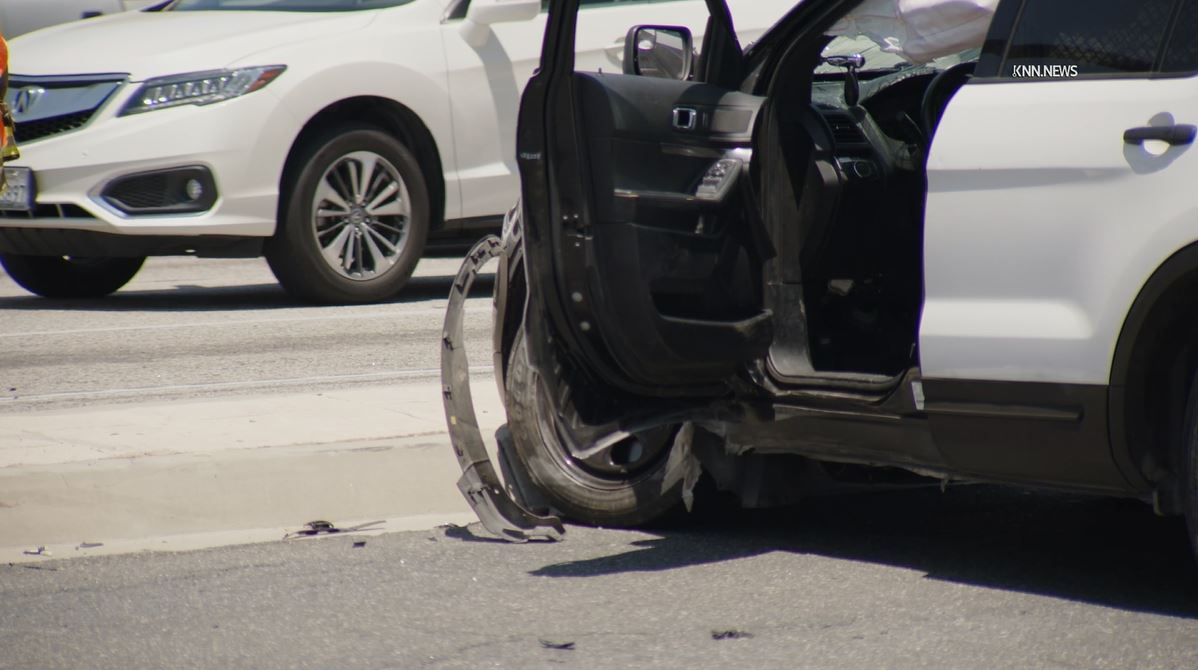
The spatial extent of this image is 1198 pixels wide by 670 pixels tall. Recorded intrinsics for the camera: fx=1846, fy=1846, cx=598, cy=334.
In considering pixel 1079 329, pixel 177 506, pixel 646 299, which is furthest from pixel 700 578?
pixel 177 506

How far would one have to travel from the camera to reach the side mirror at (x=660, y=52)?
4844 mm

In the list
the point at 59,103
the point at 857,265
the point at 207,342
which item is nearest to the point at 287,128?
the point at 59,103

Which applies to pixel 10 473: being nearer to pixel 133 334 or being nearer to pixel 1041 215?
pixel 1041 215

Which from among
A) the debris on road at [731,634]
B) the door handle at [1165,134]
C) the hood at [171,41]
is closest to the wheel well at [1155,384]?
the door handle at [1165,134]

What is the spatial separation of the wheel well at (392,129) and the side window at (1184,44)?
5917 millimetres

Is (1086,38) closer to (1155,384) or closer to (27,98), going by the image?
(1155,384)

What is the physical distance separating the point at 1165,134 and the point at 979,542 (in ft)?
4.81

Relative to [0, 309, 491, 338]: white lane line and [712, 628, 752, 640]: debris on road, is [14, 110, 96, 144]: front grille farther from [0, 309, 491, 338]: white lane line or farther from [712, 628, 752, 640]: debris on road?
[712, 628, 752, 640]: debris on road

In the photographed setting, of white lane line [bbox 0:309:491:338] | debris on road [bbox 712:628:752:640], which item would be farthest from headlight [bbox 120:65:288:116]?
debris on road [bbox 712:628:752:640]

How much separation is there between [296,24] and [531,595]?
5628 millimetres

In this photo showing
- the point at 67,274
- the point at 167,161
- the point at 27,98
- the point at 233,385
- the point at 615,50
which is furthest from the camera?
the point at 67,274

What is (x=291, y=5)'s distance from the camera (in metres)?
9.96

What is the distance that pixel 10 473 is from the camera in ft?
17.0

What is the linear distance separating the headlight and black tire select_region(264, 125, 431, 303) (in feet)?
1.61
